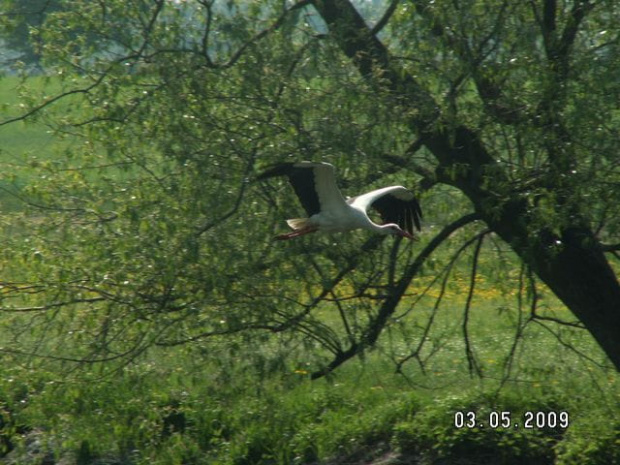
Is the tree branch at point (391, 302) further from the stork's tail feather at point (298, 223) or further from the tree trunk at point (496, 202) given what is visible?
the stork's tail feather at point (298, 223)

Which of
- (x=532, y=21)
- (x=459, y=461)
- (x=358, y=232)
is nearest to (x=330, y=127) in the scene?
(x=358, y=232)

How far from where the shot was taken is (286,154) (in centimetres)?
738

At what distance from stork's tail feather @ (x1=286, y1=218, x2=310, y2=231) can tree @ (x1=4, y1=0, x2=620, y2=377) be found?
0.13 meters

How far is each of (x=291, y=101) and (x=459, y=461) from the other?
9.69ft

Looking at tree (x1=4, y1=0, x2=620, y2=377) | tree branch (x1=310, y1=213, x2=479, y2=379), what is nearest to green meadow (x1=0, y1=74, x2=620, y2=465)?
tree branch (x1=310, y1=213, x2=479, y2=379)

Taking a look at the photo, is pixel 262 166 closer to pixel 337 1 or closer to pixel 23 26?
pixel 337 1

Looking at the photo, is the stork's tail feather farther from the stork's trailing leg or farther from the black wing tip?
the black wing tip

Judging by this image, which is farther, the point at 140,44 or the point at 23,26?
the point at 23,26

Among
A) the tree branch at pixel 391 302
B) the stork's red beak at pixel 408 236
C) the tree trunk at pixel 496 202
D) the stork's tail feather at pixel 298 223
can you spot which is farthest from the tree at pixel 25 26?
the tree branch at pixel 391 302

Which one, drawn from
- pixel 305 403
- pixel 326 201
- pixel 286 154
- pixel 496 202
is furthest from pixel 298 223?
pixel 305 403

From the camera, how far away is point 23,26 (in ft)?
29.2

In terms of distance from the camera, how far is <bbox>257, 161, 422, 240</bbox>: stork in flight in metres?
7.16

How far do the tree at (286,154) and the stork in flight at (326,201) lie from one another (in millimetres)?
158

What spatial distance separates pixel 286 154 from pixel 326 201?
40 cm
